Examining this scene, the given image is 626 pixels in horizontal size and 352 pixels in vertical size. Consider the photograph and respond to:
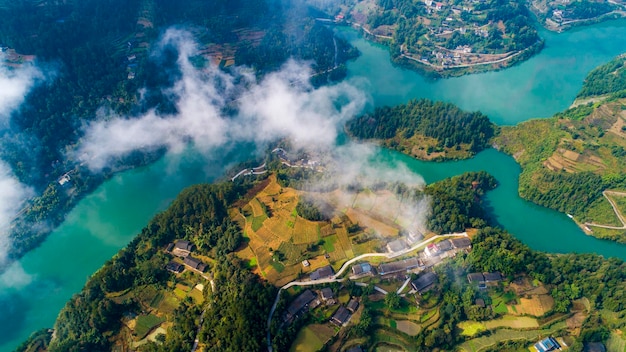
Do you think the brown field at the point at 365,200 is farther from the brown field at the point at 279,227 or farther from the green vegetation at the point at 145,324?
the green vegetation at the point at 145,324

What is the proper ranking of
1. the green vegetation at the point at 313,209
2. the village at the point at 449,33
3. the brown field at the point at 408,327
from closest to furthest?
the brown field at the point at 408,327, the green vegetation at the point at 313,209, the village at the point at 449,33

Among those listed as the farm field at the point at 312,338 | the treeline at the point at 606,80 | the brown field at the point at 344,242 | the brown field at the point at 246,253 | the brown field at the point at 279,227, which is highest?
the treeline at the point at 606,80

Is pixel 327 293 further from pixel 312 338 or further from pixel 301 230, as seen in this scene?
pixel 301 230

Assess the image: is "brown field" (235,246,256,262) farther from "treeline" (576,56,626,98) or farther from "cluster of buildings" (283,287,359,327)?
"treeline" (576,56,626,98)

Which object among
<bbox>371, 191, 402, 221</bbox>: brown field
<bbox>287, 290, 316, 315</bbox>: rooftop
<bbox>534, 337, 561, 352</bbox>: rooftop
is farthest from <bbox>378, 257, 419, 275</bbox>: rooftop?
<bbox>534, 337, 561, 352</bbox>: rooftop

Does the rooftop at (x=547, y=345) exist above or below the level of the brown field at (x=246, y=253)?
below

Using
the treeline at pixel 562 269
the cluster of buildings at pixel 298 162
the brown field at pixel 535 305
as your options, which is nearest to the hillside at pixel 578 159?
the treeline at pixel 562 269

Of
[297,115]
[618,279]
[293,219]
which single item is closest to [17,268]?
[293,219]
